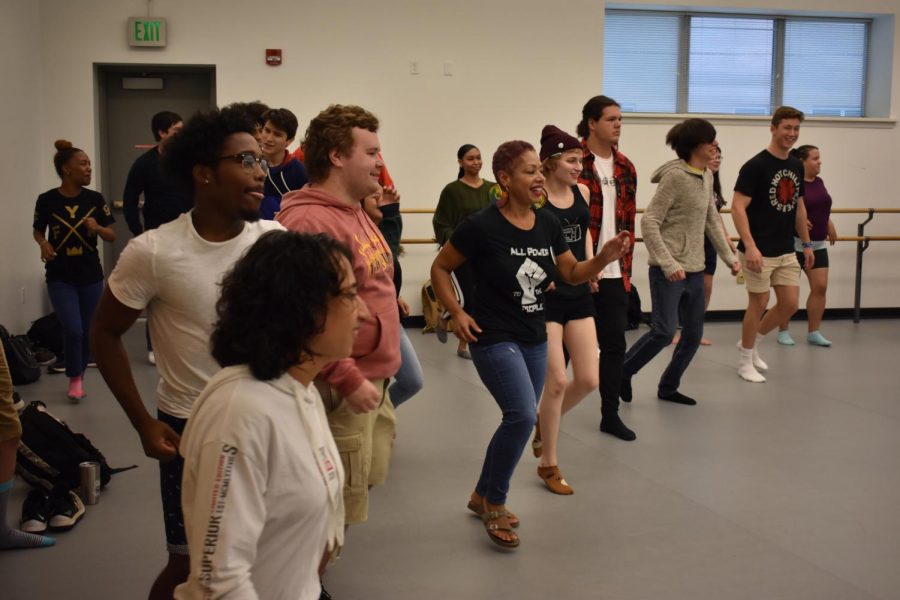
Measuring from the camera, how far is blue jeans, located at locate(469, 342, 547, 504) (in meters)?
3.67

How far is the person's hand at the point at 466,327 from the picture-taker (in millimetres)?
3619

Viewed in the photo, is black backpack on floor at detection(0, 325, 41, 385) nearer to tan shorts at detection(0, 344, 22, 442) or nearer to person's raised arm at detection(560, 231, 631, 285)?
tan shorts at detection(0, 344, 22, 442)

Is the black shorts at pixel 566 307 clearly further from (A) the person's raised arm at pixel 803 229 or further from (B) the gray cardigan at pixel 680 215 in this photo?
(A) the person's raised arm at pixel 803 229

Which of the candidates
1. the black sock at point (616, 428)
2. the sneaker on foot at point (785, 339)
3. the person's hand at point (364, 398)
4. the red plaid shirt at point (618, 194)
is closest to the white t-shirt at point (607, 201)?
the red plaid shirt at point (618, 194)

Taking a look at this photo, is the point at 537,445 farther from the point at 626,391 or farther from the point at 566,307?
the point at 626,391

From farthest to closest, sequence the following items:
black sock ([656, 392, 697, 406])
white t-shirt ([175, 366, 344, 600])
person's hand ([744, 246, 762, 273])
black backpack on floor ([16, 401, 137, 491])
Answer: person's hand ([744, 246, 762, 273]) → black sock ([656, 392, 697, 406]) → black backpack on floor ([16, 401, 137, 491]) → white t-shirt ([175, 366, 344, 600])

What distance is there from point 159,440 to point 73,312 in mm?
4269

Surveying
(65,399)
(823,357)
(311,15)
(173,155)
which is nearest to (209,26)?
(311,15)

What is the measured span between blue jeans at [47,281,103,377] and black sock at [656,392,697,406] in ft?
12.6

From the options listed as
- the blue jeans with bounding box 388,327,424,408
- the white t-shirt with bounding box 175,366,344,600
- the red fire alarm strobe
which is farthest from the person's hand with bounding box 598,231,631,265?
the red fire alarm strobe

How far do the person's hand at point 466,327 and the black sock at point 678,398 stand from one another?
2.88 metres

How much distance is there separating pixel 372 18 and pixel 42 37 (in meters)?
3.09

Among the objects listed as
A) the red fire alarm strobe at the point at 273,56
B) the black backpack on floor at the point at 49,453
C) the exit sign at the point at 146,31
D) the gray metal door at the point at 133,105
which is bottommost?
the black backpack on floor at the point at 49,453

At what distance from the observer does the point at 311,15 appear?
9.20m
